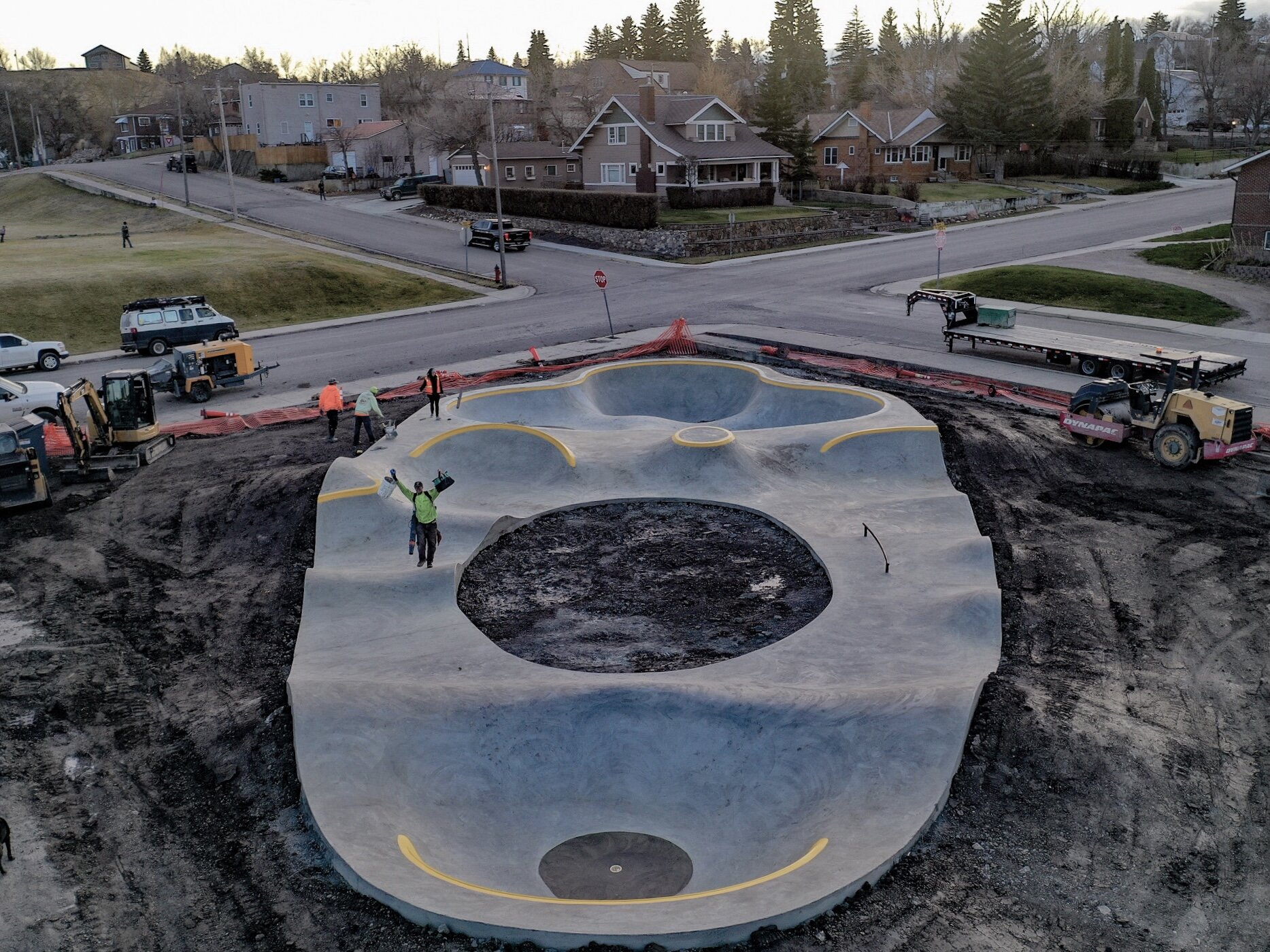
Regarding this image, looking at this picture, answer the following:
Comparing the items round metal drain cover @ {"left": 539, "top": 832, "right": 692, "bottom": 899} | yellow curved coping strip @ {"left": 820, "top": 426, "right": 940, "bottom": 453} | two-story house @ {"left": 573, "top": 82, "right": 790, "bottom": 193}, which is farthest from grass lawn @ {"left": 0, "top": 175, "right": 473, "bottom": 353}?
round metal drain cover @ {"left": 539, "top": 832, "right": 692, "bottom": 899}

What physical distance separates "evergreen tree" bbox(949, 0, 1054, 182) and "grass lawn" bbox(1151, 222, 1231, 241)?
25.6 metres

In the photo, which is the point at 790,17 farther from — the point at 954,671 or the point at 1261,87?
the point at 954,671

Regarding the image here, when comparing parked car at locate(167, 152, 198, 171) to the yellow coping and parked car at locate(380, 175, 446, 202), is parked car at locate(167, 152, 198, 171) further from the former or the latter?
the yellow coping

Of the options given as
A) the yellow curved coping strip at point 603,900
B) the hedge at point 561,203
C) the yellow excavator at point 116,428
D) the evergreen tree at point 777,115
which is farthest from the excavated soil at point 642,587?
the evergreen tree at point 777,115

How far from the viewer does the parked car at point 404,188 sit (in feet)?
253

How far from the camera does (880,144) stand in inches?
3152

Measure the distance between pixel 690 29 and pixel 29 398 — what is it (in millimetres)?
123678

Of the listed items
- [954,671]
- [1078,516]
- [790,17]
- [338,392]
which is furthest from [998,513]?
[790,17]

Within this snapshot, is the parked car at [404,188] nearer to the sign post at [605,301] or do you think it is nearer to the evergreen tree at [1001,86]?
the sign post at [605,301]

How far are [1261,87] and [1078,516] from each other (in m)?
99.9

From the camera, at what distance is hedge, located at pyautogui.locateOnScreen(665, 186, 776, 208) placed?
6712cm

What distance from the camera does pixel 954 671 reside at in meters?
15.2

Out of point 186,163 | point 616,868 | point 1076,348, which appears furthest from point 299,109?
point 616,868

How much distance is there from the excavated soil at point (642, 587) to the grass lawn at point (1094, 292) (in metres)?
26.3
